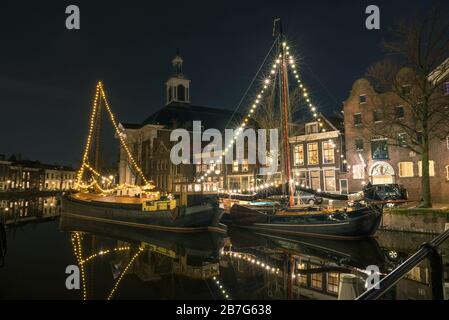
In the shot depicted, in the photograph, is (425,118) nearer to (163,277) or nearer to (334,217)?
(334,217)

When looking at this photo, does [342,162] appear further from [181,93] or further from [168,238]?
[181,93]

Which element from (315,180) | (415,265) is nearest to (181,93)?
(315,180)

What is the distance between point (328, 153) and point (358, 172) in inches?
178

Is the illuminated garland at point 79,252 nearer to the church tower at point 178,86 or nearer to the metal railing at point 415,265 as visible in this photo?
the metal railing at point 415,265

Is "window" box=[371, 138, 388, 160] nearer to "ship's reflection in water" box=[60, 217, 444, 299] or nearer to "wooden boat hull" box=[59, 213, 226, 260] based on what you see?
"ship's reflection in water" box=[60, 217, 444, 299]

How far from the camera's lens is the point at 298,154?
41.6m

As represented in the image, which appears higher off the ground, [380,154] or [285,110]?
[285,110]

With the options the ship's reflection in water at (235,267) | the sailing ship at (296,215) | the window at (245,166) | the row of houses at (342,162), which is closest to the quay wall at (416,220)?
the sailing ship at (296,215)

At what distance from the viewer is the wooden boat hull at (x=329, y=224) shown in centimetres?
1991

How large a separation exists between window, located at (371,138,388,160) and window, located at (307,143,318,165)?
22.7ft

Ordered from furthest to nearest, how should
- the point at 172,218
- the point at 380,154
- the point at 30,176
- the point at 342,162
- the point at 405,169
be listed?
the point at 30,176, the point at 342,162, the point at 380,154, the point at 405,169, the point at 172,218

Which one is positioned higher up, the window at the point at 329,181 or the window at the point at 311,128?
the window at the point at 311,128

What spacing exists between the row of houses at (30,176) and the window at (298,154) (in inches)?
2890
